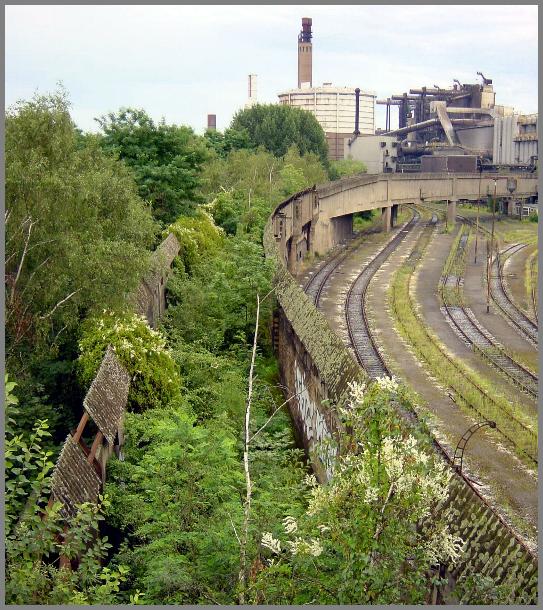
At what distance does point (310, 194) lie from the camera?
58.7 meters

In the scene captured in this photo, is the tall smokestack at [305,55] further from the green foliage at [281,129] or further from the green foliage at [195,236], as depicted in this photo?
the green foliage at [195,236]

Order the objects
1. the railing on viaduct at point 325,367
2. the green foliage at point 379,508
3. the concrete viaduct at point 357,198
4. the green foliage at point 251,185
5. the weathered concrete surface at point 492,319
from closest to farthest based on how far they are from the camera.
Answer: the green foliage at point 379,508
the railing on viaduct at point 325,367
the weathered concrete surface at point 492,319
the green foliage at point 251,185
the concrete viaduct at point 357,198

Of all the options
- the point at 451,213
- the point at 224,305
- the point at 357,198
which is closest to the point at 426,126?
the point at 451,213

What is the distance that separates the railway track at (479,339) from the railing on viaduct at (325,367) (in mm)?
9254

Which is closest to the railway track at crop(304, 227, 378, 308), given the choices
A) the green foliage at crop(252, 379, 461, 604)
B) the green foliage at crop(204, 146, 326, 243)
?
the green foliage at crop(204, 146, 326, 243)

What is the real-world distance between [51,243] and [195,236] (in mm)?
19874

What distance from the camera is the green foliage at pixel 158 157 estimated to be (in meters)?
47.1

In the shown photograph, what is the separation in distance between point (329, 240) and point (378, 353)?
32.8m

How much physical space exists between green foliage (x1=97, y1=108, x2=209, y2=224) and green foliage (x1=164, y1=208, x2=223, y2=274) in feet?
5.50

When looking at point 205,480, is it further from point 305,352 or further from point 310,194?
point 310,194

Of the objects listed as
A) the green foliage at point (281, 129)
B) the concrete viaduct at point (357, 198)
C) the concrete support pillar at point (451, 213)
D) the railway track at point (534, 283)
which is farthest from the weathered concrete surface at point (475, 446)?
the green foliage at point (281, 129)

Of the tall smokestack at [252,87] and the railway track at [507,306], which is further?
the tall smokestack at [252,87]

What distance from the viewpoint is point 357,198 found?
70.5 meters

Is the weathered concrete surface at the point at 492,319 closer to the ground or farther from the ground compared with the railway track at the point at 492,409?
farther from the ground
